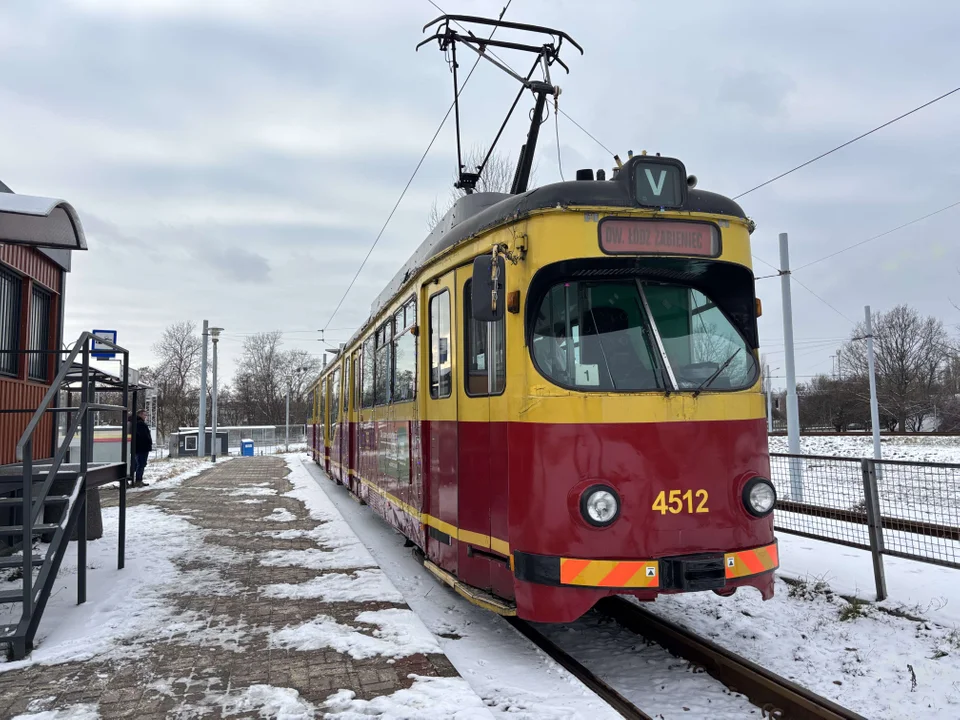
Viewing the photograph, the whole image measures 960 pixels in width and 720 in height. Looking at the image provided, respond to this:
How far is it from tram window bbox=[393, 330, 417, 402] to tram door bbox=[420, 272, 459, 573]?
0.34 m

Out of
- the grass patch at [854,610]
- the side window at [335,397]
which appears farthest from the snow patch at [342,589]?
the side window at [335,397]

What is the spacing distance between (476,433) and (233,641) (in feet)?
7.52

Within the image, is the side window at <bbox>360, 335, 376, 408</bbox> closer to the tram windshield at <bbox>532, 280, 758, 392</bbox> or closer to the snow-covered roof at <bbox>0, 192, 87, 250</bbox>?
the snow-covered roof at <bbox>0, 192, 87, 250</bbox>

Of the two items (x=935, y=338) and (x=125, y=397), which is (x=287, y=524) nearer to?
(x=125, y=397)

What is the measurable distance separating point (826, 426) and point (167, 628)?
66.5 metres

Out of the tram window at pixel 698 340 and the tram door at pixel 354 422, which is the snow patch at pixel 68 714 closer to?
the tram window at pixel 698 340

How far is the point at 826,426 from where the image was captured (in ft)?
205

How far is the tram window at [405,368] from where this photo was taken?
6.69 m

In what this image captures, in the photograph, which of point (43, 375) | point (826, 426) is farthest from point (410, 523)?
point (826, 426)

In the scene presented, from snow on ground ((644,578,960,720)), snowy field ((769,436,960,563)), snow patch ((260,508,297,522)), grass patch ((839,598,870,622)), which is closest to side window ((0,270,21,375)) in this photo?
snow patch ((260,508,297,522))

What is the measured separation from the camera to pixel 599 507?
4.37 metres

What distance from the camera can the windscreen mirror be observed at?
4.75m

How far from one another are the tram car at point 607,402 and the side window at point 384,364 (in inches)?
99.8

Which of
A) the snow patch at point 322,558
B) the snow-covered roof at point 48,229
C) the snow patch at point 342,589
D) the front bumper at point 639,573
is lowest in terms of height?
the snow patch at point 342,589
